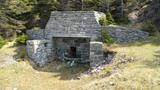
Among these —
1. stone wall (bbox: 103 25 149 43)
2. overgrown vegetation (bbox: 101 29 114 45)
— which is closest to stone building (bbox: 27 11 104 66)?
overgrown vegetation (bbox: 101 29 114 45)

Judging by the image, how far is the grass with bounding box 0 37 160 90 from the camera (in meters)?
18.6

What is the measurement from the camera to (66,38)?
90.4ft

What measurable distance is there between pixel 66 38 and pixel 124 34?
186 inches

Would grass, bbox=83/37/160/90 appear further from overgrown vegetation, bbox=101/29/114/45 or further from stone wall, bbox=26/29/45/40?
stone wall, bbox=26/29/45/40

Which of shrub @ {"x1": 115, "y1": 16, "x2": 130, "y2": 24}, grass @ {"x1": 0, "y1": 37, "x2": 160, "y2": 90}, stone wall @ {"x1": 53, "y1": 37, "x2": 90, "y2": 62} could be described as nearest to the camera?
grass @ {"x1": 0, "y1": 37, "x2": 160, "y2": 90}

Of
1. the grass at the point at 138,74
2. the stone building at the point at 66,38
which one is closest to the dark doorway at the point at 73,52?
the stone building at the point at 66,38

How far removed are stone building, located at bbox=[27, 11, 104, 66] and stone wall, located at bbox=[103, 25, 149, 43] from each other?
3.09 ft

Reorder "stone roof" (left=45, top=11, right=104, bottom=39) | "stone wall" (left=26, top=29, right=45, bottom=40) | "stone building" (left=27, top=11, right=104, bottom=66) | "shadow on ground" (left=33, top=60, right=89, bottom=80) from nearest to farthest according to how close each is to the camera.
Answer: "shadow on ground" (left=33, top=60, right=89, bottom=80) → "stone building" (left=27, top=11, right=104, bottom=66) → "stone roof" (left=45, top=11, right=104, bottom=39) → "stone wall" (left=26, top=29, right=45, bottom=40)

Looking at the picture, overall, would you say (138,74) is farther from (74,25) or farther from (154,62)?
(74,25)

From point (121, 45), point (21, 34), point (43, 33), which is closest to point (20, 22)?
point (21, 34)

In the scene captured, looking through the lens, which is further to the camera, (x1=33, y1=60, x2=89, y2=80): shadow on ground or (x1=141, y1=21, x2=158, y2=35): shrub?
(x1=141, y1=21, x2=158, y2=35): shrub

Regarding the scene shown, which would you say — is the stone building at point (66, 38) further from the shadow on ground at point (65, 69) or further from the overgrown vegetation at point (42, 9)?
the overgrown vegetation at point (42, 9)

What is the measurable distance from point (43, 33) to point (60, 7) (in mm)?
5381

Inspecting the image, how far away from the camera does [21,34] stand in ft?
98.5
